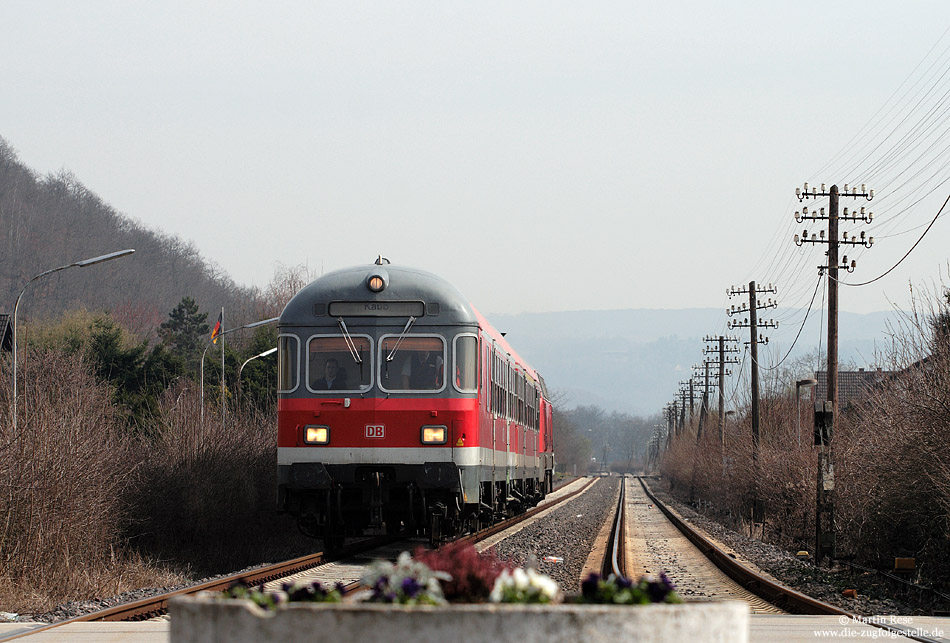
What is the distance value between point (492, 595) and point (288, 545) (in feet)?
62.6

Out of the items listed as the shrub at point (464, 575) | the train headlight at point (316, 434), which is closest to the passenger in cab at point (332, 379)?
the train headlight at point (316, 434)

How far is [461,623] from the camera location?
4.59 m

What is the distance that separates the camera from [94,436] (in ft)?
61.9

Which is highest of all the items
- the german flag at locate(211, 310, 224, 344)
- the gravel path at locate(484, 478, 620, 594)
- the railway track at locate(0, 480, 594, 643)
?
the german flag at locate(211, 310, 224, 344)

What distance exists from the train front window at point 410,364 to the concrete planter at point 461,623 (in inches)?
438

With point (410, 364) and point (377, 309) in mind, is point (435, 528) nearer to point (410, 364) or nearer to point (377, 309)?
point (410, 364)

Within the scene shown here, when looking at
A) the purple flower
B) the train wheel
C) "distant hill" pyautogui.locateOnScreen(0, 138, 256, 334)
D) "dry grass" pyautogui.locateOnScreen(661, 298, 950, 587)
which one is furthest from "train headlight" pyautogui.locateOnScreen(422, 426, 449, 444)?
"distant hill" pyautogui.locateOnScreen(0, 138, 256, 334)

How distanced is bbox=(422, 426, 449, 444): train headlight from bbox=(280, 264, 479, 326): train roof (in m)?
1.43

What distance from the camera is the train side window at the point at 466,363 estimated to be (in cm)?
1593

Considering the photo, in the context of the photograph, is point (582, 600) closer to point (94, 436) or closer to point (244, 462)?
point (94, 436)

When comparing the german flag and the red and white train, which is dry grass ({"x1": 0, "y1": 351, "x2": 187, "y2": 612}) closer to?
the red and white train

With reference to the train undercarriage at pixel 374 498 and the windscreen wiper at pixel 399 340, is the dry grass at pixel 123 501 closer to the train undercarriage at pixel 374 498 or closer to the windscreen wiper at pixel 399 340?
the train undercarriage at pixel 374 498

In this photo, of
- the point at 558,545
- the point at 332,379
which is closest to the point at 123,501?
the point at 332,379

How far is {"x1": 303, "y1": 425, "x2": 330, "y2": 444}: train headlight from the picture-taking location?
1581 centimetres
